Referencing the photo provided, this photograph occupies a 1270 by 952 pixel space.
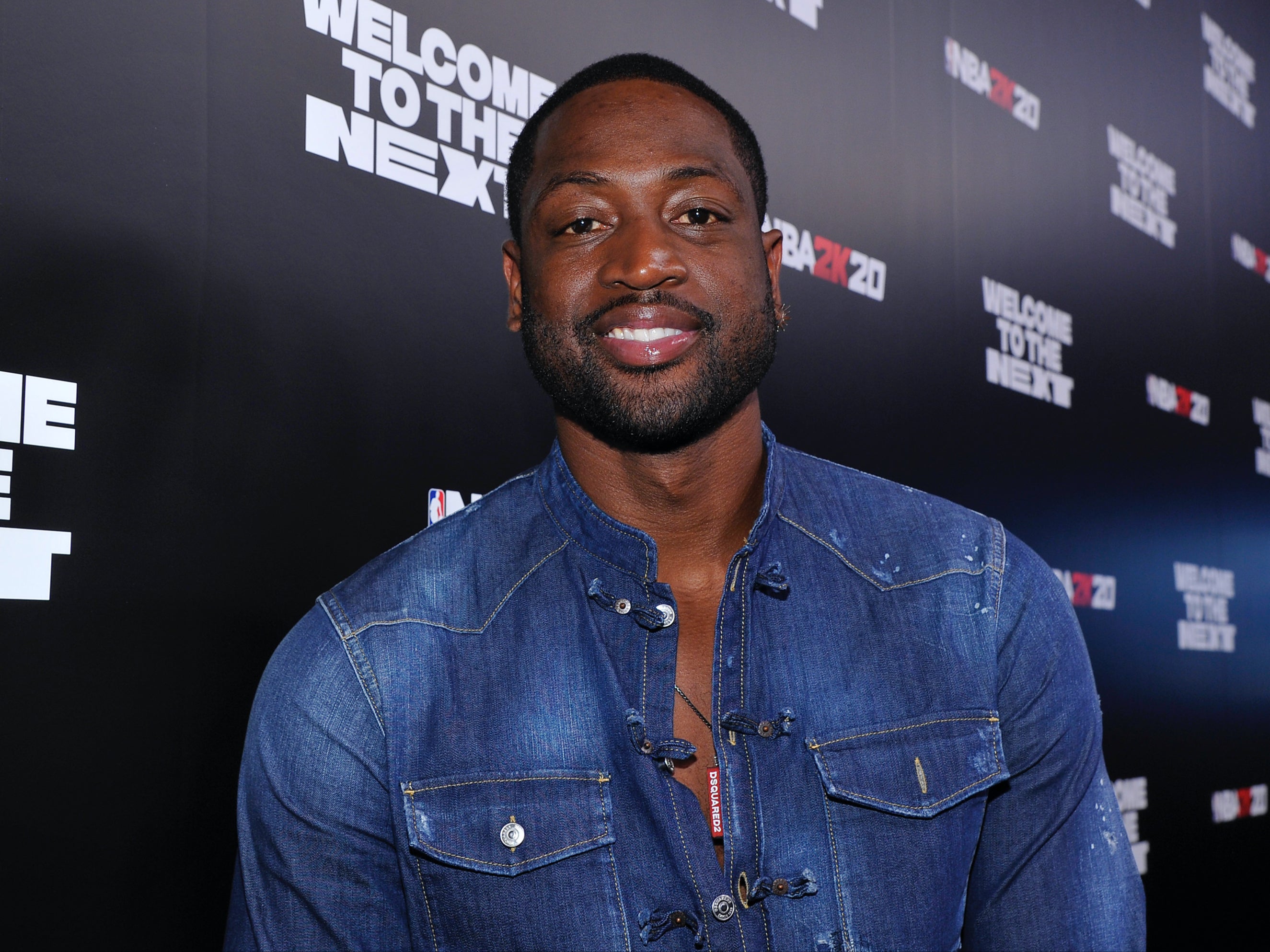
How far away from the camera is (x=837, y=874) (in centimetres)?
140

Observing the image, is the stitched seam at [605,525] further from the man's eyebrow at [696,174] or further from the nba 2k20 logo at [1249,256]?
the nba 2k20 logo at [1249,256]

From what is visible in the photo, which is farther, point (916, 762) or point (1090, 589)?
point (1090, 589)

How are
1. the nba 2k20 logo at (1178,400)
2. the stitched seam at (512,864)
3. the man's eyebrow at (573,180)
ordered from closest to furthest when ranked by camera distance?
the stitched seam at (512,864) → the man's eyebrow at (573,180) → the nba 2k20 logo at (1178,400)

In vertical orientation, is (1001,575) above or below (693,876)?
above

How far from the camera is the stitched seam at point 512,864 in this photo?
133 centimetres

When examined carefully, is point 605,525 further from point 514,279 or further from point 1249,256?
point 1249,256

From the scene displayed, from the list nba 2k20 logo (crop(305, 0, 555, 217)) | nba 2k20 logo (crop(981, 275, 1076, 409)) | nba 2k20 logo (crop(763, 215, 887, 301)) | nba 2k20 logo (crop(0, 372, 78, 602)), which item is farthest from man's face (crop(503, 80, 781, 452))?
nba 2k20 logo (crop(981, 275, 1076, 409))

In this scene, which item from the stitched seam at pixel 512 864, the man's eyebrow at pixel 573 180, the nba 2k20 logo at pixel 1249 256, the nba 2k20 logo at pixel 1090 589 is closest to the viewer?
the stitched seam at pixel 512 864

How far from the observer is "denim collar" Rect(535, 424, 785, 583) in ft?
4.91

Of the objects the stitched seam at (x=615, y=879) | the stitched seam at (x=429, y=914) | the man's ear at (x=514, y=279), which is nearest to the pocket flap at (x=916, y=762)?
the stitched seam at (x=615, y=879)

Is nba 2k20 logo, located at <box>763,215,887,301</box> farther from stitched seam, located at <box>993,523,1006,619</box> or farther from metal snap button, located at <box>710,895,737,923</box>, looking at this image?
metal snap button, located at <box>710,895,737,923</box>

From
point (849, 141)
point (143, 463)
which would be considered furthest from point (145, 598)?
point (849, 141)

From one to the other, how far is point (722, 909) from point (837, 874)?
0.50ft

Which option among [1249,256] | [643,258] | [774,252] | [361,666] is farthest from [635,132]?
[1249,256]
